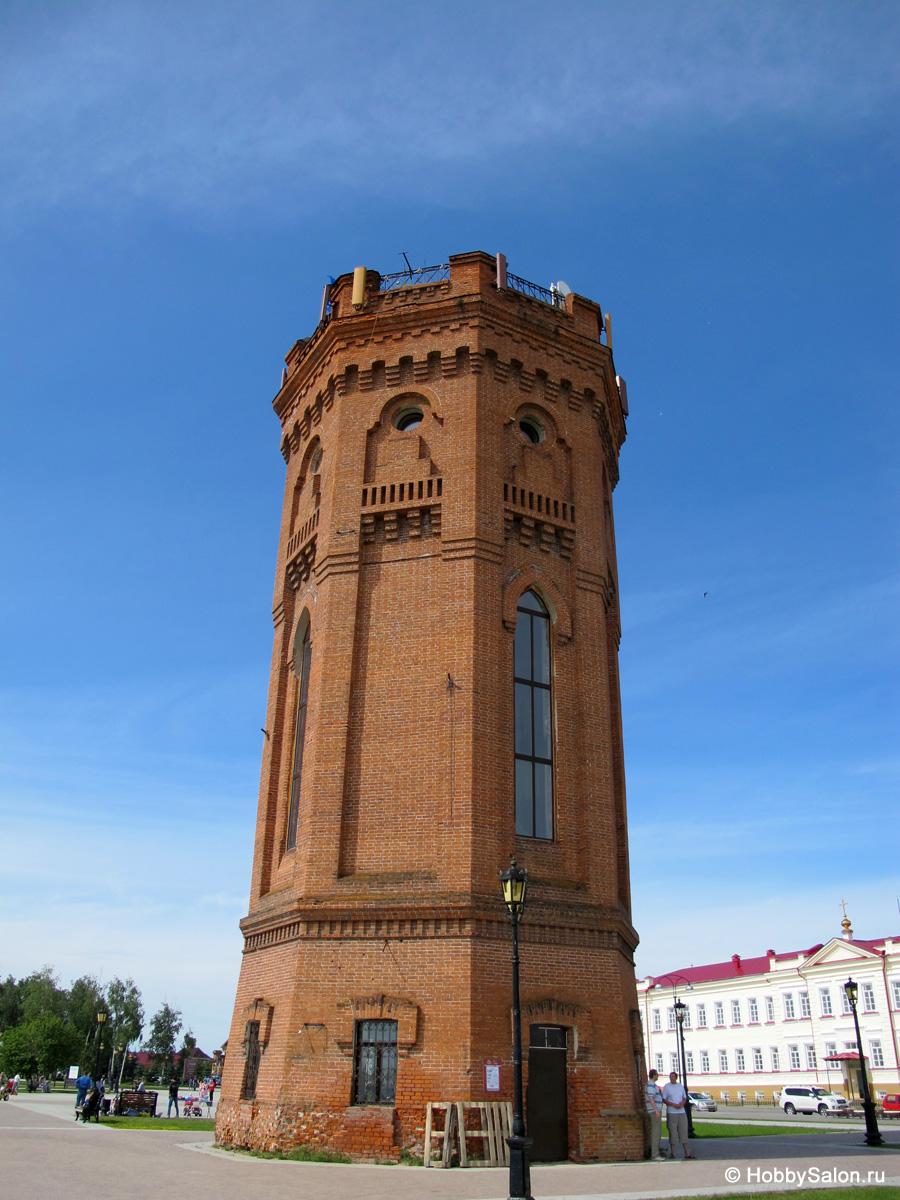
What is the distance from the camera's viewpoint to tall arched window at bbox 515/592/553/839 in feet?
54.6

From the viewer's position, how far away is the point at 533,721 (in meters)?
17.4

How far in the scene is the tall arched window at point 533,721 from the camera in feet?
54.6

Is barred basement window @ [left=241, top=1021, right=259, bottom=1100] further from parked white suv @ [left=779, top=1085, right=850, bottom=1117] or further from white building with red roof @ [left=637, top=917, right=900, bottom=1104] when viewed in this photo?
parked white suv @ [left=779, top=1085, right=850, bottom=1117]

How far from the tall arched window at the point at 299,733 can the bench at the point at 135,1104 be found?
15.2 metres

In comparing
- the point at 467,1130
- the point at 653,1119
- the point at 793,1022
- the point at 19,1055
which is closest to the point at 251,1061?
the point at 467,1130

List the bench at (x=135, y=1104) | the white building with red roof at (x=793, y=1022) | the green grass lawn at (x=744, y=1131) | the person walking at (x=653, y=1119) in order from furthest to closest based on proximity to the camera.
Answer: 1. the white building with red roof at (x=793, y=1022)
2. the bench at (x=135, y=1104)
3. the green grass lawn at (x=744, y=1131)
4. the person walking at (x=653, y=1119)

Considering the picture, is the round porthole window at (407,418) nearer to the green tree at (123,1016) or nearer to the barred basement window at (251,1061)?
the barred basement window at (251,1061)

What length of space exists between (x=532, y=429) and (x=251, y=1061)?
13414 mm

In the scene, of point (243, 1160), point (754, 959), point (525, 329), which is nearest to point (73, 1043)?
point (754, 959)

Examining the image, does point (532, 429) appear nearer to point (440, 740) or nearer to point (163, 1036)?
point (440, 740)

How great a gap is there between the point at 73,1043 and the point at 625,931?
63041 mm

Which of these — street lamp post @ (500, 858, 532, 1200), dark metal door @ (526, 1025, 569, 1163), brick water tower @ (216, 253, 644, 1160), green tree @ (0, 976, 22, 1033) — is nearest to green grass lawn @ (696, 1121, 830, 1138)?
brick water tower @ (216, 253, 644, 1160)

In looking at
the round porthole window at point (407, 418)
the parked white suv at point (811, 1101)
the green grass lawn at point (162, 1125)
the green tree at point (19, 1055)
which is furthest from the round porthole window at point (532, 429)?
the green tree at point (19, 1055)

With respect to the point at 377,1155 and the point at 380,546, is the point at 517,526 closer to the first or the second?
the point at 380,546
